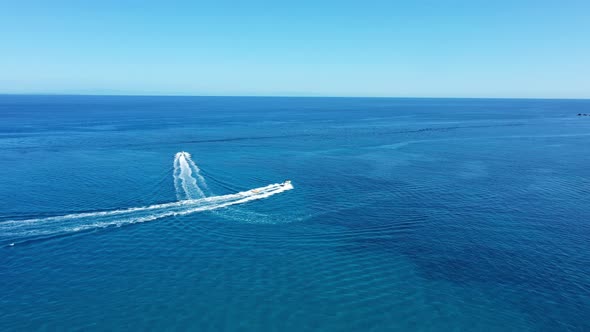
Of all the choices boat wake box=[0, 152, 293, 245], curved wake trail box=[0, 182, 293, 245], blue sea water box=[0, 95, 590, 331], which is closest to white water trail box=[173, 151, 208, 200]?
boat wake box=[0, 152, 293, 245]

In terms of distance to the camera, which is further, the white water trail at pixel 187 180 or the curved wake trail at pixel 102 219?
the white water trail at pixel 187 180

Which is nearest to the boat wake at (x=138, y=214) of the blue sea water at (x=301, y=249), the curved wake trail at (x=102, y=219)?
the curved wake trail at (x=102, y=219)

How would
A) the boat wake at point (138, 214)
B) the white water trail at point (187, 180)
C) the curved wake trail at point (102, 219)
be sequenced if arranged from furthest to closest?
the white water trail at point (187, 180), the boat wake at point (138, 214), the curved wake trail at point (102, 219)

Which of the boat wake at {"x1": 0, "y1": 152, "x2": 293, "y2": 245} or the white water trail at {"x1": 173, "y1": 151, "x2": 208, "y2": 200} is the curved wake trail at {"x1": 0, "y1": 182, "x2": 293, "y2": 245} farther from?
the white water trail at {"x1": 173, "y1": 151, "x2": 208, "y2": 200}

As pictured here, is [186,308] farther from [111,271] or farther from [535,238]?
[535,238]

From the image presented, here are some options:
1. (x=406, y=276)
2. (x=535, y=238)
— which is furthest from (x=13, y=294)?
(x=535, y=238)

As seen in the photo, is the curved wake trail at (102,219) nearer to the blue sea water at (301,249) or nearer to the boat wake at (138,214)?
the boat wake at (138,214)
